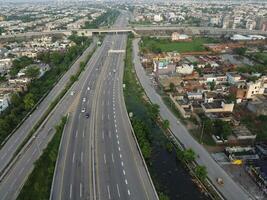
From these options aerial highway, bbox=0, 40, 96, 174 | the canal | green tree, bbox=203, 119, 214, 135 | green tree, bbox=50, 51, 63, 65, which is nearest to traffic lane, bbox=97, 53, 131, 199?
the canal

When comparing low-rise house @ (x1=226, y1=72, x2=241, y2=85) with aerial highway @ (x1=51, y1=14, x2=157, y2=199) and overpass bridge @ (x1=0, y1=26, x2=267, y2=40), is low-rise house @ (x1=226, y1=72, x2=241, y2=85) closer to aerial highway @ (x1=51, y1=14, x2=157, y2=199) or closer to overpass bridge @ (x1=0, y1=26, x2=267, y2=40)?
aerial highway @ (x1=51, y1=14, x2=157, y2=199)

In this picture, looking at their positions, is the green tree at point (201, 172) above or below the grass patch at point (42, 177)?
above

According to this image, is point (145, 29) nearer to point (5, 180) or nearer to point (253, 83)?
point (253, 83)

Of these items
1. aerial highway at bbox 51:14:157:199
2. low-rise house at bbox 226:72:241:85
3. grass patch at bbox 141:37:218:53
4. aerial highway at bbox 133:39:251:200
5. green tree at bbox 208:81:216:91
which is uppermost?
low-rise house at bbox 226:72:241:85

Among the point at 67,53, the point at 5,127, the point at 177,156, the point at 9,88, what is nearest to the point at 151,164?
the point at 177,156

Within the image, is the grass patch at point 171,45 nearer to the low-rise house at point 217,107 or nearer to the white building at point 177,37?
the white building at point 177,37

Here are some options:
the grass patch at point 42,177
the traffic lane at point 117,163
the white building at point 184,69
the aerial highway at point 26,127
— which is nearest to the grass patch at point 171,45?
the white building at point 184,69
